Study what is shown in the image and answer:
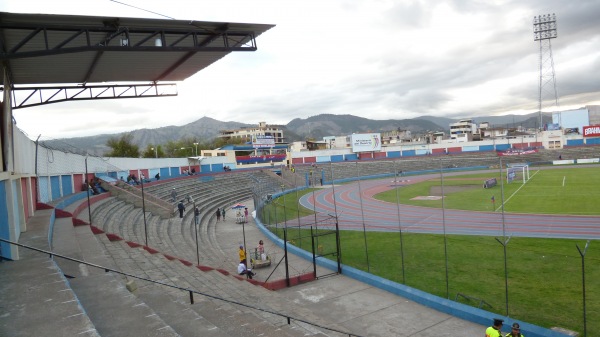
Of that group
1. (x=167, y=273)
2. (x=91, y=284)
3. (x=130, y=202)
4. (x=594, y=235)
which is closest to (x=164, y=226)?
(x=130, y=202)

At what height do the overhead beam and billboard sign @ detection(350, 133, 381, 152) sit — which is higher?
the overhead beam

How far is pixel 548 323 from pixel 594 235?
13.1 meters

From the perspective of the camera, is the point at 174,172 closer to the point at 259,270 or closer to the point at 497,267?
the point at 259,270

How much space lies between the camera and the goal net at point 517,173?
36.4 m

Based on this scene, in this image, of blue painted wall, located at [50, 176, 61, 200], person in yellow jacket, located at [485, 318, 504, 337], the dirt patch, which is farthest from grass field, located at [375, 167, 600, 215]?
blue painted wall, located at [50, 176, 61, 200]

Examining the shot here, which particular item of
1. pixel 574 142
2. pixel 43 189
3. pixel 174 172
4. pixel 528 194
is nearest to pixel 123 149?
pixel 174 172

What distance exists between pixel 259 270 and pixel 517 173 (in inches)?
1274

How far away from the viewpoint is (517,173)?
40438 mm

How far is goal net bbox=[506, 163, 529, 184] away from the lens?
119 feet

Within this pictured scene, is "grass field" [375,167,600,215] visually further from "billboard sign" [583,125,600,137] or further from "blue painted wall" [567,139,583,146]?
"billboard sign" [583,125,600,137]

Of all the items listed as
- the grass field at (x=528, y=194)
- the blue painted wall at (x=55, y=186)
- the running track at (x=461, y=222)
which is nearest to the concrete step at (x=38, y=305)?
the running track at (x=461, y=222)

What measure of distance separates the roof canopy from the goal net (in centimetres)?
2999

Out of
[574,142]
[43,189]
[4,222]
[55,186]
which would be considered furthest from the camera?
[574,142]

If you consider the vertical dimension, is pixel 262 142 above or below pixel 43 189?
above
